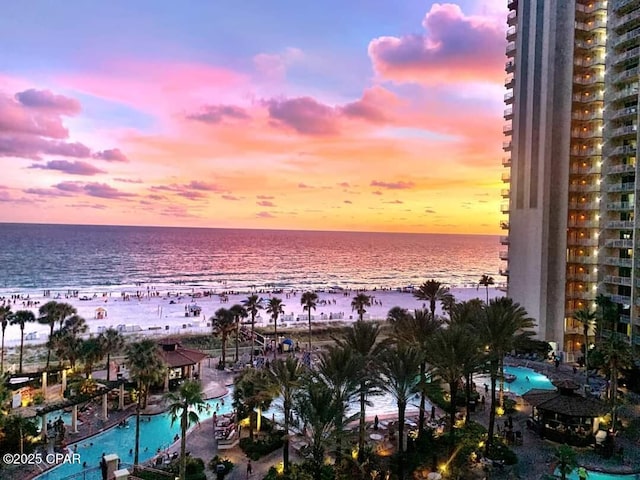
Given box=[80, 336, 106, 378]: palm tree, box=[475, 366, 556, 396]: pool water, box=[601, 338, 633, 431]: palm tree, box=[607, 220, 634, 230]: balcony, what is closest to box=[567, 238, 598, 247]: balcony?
box=[607, 220, 634, 230]: balcony

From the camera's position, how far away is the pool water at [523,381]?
4416cm

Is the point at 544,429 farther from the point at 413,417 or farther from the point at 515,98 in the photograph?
the point at 515,98

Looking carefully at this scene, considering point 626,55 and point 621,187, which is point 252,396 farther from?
point 626,55

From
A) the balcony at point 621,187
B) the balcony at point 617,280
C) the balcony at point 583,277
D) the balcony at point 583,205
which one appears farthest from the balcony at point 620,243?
the balcony at point 621,187

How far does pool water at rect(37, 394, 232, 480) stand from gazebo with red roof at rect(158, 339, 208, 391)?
6197 mm

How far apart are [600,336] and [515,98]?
31.3 meters

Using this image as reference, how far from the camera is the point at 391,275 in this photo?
546ft

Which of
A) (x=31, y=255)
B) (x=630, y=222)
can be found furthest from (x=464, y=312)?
(x=31, y=255)

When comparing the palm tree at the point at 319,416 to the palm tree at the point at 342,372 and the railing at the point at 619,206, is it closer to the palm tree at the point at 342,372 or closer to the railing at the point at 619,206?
the palm tree at the point at 342,372

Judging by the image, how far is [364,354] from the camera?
2977 cm

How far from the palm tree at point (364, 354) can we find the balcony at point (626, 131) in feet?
126

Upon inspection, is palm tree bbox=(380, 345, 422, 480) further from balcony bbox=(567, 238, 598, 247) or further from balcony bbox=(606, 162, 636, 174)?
balcony bbox=(567, 238, 598, 247)

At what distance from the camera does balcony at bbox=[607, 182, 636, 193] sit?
49406 millimetres

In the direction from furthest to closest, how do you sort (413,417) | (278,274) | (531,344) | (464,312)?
1. (278,274)
2. (531,344)
3. (464,312)
4. (413,417)
